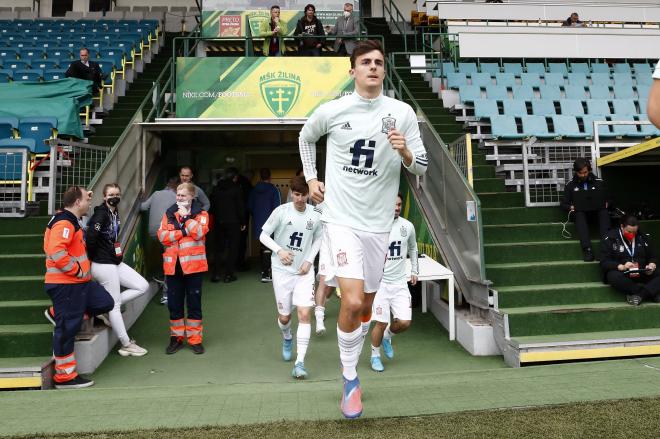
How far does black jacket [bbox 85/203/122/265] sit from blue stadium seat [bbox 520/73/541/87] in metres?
9.60

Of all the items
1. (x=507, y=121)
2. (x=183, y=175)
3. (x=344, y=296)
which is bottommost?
(x=344, y=296)

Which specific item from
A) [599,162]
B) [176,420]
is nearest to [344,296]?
[176,420]

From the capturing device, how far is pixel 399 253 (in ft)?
15.7

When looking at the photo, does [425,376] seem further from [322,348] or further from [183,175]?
[183,175]

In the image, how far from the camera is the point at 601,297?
5.40 metres

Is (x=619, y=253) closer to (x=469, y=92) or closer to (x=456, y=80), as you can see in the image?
(x=469, y=92)

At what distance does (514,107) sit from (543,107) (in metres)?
0.69

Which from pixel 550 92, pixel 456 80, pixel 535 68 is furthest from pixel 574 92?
pixel 456 80

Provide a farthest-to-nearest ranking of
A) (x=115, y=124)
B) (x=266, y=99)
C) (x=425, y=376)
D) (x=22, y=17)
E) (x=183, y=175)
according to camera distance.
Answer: (x=22, y=17) → (x=115, y=124) → (x=266, y=99) → (x=183, y=175) → (x=425, y=376)

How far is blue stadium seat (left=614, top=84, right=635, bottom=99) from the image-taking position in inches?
414

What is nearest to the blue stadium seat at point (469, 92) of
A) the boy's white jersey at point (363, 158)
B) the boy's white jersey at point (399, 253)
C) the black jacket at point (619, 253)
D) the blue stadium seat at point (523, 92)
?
the blue stadium seat at point (523, 92)

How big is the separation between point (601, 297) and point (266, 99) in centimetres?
635

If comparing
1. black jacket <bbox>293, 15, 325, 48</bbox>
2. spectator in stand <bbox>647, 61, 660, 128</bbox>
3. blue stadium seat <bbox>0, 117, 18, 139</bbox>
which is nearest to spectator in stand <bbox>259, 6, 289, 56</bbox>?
black jacket <bbox>293, 15, 325, 48</bbox>

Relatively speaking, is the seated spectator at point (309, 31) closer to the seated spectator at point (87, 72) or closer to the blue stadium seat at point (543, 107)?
the seated spectator at point (87, 72)
